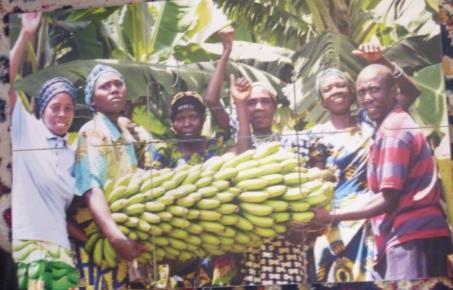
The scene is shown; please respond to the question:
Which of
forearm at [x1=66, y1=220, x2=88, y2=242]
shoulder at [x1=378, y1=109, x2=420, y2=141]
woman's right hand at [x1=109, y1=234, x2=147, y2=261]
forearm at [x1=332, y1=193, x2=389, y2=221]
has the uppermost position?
shoulder at [x1=378, y1=109, x2=420, y2=141]

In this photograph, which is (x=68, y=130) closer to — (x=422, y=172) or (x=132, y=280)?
(x=132, y=280)

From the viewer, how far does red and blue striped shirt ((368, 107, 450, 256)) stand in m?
1.83

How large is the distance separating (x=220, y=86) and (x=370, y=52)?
1.50ft

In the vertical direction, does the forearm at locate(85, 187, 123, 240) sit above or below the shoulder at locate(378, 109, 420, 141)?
below

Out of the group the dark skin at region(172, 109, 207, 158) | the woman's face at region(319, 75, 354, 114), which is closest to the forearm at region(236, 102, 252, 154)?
the dark skin at region(172, 109, 207, 158)

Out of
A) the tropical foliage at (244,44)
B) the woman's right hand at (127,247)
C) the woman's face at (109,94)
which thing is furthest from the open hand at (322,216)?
the woman's face at (109,94)

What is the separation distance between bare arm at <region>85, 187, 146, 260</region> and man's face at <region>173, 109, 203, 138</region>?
32 centimetres

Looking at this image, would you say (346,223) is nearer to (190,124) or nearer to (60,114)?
(190,124)

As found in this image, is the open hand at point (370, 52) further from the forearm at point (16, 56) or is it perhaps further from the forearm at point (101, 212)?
the forearm at point (16, 56)

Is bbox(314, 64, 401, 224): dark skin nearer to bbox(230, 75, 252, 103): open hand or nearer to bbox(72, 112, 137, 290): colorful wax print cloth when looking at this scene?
bbox(230, 75, 252, 103): open hand

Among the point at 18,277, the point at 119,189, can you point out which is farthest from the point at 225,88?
the point at 18,277

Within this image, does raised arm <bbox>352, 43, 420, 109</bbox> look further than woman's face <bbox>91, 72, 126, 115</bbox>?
No

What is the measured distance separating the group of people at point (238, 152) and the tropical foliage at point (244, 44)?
0.11 feet

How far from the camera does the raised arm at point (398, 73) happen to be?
185 centimetres
